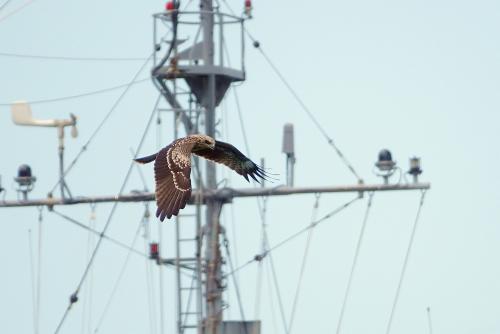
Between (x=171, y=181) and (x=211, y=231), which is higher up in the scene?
(x=171, y=181)

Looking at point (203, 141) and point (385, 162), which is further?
point (385, 162)

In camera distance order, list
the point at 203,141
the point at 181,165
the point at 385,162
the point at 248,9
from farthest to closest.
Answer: the point at 248,9 < the point at 385,162 < the point at 203,141 < the point at 181,165

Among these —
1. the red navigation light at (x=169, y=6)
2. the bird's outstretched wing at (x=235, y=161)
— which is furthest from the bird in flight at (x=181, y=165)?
the red navigation light at (x=169, y=6)

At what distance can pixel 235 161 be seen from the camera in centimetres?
6556

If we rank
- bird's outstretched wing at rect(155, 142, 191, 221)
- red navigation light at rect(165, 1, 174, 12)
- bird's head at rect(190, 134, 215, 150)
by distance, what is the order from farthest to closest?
red navigation light at rect(165, 1, 174, 12) → bird's head at rect(190, 134, 215, 150) → bird's outstretched wing at rect(155, 142, 191, 221)

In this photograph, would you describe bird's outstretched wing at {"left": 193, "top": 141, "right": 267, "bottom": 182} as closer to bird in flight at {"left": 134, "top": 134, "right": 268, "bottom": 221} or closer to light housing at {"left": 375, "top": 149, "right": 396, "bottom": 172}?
bird in flight at {"left": 134, "top": 134, "right": 268, "bottom": 221}

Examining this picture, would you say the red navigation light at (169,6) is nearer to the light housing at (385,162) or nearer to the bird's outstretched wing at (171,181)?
the light housing at (385,162)

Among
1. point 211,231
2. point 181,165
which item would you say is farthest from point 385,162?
point 181,165

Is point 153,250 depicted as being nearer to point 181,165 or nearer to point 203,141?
point 203,141

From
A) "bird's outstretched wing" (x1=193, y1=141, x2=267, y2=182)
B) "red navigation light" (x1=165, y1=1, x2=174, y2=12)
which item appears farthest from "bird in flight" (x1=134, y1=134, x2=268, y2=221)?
"red navigation light" (x1=165, y1=1, x2=174, y2=12)

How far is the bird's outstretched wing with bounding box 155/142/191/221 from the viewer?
6022 centimetres

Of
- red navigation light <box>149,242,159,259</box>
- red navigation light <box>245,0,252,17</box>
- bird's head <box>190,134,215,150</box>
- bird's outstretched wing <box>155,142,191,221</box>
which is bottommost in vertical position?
red navigation light <box>149,242,159,259</box>

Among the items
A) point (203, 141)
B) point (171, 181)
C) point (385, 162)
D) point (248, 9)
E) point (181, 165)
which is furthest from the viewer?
point (248, 9)

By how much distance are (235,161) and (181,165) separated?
3810mm
